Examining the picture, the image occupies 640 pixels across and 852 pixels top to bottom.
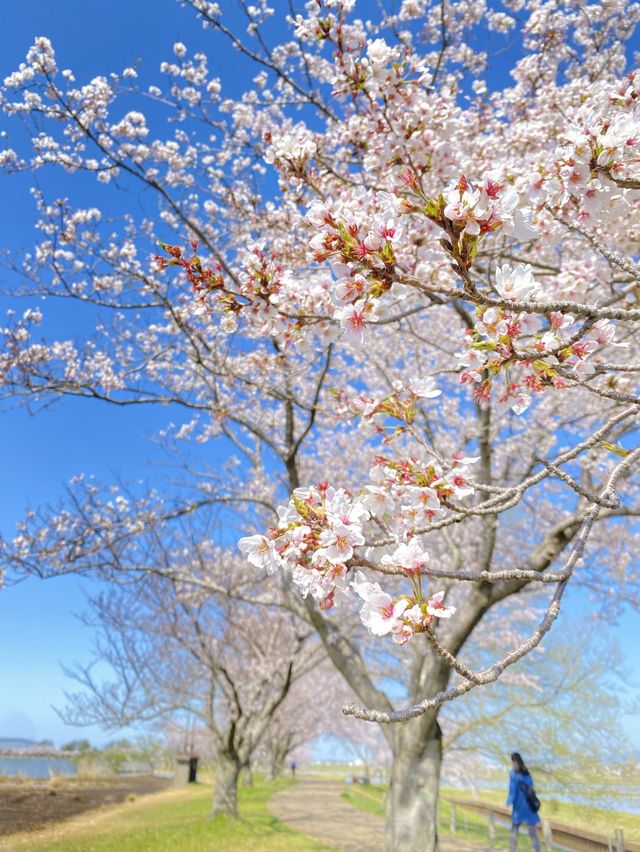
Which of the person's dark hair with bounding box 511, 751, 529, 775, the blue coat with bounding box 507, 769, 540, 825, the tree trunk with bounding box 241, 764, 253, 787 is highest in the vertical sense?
the person's dark hair with bounding box 511, 751, 529, 775

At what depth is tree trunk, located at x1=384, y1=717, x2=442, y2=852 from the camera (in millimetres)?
5738

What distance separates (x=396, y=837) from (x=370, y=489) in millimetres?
5204

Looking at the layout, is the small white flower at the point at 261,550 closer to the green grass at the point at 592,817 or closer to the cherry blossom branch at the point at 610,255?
the cherry blossom branch at the point at 610,255

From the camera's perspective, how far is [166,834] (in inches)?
366

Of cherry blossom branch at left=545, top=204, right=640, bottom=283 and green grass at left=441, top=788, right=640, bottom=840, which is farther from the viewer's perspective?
green grass at left=441, top=788, right=640, bottom=840

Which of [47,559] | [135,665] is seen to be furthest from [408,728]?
[135,665]

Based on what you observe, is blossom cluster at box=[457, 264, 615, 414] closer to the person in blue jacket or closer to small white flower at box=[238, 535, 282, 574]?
small white flower at box=[238, 535, 282, 574]

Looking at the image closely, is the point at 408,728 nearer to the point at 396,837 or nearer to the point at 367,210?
the point at 396,837

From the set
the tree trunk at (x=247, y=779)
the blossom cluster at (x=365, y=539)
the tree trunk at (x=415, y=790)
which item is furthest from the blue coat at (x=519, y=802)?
the tree trunk at (x=247, y=779)

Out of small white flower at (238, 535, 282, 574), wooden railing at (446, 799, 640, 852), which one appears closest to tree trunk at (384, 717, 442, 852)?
wooden railing at (446, 799, 640, 852)

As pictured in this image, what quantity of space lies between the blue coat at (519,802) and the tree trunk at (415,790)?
225 centimetres

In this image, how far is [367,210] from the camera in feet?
12.6

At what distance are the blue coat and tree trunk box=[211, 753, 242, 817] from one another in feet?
19.9

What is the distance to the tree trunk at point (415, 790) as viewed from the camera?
18.8 ft
